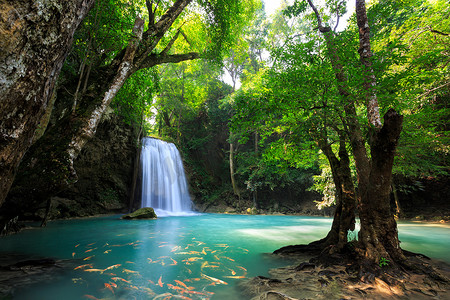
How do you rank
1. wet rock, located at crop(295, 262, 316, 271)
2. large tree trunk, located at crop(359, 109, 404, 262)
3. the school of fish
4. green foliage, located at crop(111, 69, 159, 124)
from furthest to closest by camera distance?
green foliage, located at crop(111, 69, 159, 124) → wet rock, located at crop(295, 262, 316, 271) → large tree trunk, located at crop(359, 109, 404, 262) → the school of fish

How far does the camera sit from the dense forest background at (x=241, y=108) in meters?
3.26

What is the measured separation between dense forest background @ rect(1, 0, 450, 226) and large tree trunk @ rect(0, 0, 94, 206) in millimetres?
1521

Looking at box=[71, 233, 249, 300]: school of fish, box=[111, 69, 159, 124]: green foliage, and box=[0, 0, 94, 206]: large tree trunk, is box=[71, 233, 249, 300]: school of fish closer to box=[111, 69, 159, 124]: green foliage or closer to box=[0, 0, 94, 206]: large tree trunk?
box=[0, 0, 94, 206]: large tree trunk

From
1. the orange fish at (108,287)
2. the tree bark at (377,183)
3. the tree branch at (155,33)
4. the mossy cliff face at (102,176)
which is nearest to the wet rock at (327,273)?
the tree bark at (377,183)

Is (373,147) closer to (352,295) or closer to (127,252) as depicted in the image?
(352,295)

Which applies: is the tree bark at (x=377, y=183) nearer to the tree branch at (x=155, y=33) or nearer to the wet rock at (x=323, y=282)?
the wet rock at (x=323, y=282)

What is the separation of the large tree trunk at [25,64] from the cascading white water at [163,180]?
1553 cm

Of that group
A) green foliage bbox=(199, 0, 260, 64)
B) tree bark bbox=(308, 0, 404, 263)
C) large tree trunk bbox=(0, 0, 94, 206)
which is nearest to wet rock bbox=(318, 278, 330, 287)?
tree bark bbox=(308, 0, 404, 263)

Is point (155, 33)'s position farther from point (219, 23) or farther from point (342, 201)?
point (342, 201)

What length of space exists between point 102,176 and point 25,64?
47.7 feet

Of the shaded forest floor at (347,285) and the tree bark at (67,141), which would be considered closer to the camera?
the tree bark at (67,141)

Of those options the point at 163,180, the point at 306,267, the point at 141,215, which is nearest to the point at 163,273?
the point at 306,267

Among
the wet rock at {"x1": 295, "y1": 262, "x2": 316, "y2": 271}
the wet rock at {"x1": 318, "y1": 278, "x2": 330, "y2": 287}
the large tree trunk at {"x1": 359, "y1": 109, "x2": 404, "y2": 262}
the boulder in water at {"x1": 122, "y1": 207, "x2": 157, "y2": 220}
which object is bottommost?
the boulder in water at {"x1": 122, "y1": 207, "x2": 157, "y2": 220}

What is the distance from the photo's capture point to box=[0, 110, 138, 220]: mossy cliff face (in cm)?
1157
